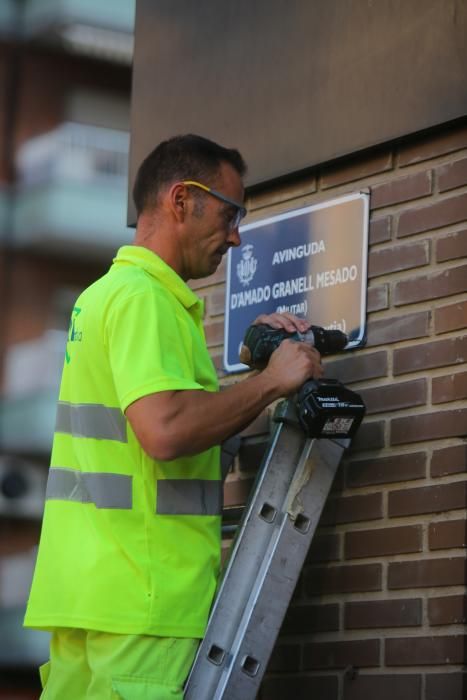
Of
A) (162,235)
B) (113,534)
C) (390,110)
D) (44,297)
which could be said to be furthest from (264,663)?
(44,297)

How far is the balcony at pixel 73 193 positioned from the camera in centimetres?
2444

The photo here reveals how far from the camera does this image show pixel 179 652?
431 centimetres

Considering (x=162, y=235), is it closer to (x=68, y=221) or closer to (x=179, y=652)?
(x=179, y=652)

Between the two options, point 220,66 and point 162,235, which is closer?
point 162,235

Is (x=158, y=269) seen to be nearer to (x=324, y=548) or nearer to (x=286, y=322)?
(x=286, y=322)

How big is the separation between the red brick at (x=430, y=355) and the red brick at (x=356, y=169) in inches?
24.2

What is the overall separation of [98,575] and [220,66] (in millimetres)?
2171

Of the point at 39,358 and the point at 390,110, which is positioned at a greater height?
the point at 39,358

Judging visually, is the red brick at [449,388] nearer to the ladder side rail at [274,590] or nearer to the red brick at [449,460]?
the red brick at [449,460]

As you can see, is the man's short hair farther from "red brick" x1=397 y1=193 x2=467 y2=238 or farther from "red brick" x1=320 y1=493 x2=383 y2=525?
"red brick" x1=320 y1=493 x2=383 y2=525

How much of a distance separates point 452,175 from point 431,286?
34cm

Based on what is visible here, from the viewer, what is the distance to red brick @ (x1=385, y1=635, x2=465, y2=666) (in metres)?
4.52

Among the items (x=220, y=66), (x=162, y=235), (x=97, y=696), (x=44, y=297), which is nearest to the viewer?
(x=97, y=696)

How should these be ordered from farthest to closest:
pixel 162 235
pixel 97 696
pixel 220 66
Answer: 1. pixel 220 66
2. pixel 162 235
3. pixel 97 696
